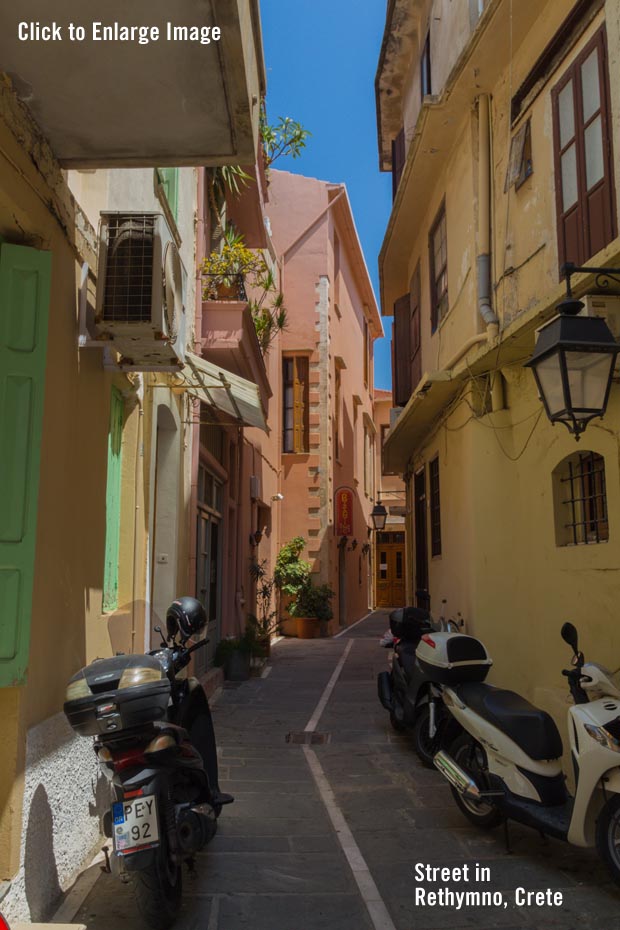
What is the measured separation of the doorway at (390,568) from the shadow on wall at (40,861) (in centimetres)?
2913

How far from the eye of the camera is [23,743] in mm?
3760

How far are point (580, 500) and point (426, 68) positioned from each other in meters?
7.56

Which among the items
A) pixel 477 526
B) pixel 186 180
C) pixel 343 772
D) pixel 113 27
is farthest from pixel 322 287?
pixel 113 27

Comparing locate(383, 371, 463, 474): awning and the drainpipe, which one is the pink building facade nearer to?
locate(383, 371, 463, 474): awning

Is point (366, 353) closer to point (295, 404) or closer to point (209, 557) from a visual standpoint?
point (295, 404)

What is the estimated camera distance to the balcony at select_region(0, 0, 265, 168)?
373 centimetres

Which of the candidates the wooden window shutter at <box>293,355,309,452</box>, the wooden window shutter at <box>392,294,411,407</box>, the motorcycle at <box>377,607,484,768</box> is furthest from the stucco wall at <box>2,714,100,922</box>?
the wooden window shutter at <box>293,355,309,452</box>

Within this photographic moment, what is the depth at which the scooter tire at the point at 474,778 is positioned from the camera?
17.1ft

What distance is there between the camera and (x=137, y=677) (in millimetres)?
3799

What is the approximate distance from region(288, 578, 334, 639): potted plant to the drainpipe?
1259cm

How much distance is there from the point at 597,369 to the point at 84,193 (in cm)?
361

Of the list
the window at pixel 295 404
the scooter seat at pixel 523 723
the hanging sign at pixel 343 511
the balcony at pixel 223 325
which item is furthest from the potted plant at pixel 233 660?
the hanging sign at pixel 343 511

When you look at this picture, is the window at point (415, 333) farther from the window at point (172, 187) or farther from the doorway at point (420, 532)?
the window at point (172, 187)

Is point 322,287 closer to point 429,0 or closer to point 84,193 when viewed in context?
point 429,0
